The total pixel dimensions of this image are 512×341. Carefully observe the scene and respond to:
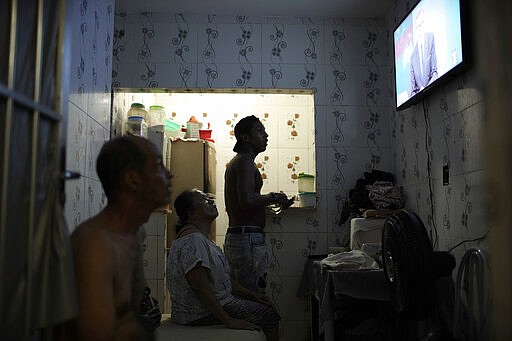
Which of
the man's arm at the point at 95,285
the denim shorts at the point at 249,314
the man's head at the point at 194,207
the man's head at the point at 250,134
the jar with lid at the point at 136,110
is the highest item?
the jar with lid at the point at 136,110

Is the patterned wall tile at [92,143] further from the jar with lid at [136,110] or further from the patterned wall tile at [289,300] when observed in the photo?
the patterned wall tile at [289,300]

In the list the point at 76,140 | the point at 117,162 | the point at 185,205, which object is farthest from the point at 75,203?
the point at 117,162

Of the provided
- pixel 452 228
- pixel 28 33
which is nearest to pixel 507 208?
pixel 28 33

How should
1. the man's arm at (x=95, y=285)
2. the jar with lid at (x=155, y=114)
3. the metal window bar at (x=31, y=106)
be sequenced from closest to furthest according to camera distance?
the metal window bar at (x=31, y=106) < the man's arm at (x=95, y=285) < the jar with lid at (x=155, y=114)

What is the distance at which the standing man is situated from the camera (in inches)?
105

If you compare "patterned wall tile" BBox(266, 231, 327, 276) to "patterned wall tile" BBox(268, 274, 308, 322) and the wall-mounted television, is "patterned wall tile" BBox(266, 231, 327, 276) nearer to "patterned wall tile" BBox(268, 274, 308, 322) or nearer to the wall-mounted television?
"patterned wall tile" BBox(268, 274, 308, 322)

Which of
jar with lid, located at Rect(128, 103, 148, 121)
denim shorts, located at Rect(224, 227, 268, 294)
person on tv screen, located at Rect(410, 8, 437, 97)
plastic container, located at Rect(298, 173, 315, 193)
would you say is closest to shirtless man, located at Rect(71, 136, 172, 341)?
denim shorts, located at Rect(224, 227, 268, 294)

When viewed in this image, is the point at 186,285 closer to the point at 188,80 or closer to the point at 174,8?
the point at 188,80

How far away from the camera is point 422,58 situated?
2.76 meters

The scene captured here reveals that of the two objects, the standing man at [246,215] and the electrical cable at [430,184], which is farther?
the electrical cable at [430,184]

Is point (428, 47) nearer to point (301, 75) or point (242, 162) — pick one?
point (242, 162)

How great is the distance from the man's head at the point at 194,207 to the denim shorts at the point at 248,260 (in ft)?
1.09

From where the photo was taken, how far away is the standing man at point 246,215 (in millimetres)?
2672

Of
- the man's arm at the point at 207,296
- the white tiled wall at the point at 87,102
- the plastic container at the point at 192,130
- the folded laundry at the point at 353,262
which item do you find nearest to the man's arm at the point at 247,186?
the folded laundry at the point at 353,262
